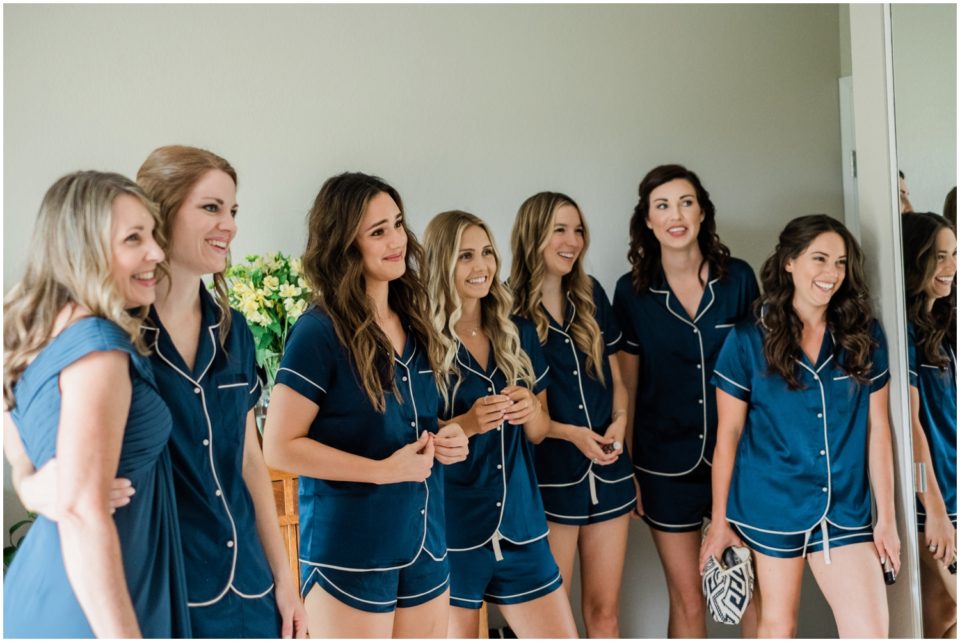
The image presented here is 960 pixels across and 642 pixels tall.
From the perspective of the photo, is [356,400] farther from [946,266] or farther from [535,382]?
[946,266]

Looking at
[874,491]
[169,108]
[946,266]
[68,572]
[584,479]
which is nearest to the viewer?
[68,572]


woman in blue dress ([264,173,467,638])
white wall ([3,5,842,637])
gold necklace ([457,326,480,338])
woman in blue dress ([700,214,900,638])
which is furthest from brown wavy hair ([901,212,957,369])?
woman in blue dress ([264,173,467,638])

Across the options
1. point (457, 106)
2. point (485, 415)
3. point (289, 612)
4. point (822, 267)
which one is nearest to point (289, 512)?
point (485, 415)

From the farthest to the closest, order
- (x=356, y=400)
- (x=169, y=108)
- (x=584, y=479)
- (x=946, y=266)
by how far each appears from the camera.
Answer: (x=169, y=108) → (x=584, y=479) → (x=946, y=266) → (x=356, y=400)

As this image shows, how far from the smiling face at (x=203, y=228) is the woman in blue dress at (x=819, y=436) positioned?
62.5 inches

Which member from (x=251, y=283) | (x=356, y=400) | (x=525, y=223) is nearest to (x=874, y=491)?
(x=525, y=223)

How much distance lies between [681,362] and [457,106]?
4.05 ft

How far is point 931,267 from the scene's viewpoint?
2.47 metres

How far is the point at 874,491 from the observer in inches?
103

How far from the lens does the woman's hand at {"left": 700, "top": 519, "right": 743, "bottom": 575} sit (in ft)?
8.84

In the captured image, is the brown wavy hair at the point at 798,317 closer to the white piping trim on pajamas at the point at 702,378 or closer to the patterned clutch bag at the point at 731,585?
the white piping trim on pajamas at the point at 702,378

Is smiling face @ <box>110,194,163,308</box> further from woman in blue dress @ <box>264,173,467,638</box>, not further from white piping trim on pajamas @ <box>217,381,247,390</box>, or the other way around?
woman in blue dress @ <box>264,173,467,638</box>

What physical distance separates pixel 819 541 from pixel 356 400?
1425 millimetres

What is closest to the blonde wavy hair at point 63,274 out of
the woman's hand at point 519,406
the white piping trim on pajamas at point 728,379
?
the woman's hand at point 519,406
